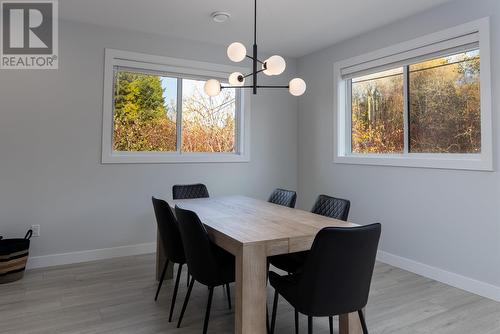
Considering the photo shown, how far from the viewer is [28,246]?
3100mm

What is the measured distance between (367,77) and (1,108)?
3980 mm

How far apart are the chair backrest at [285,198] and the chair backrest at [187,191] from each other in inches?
30.3

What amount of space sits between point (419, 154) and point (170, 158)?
2796 millimetres

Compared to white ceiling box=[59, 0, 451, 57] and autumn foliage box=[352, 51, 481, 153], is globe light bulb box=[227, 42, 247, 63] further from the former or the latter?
autumn foliage box=[352, 51, 481, 153]

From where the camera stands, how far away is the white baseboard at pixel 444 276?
2687mm


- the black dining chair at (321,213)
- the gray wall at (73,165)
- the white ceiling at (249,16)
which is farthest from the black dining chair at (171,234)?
the white ceiling at (249,16)

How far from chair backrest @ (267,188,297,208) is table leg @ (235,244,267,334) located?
1314mm

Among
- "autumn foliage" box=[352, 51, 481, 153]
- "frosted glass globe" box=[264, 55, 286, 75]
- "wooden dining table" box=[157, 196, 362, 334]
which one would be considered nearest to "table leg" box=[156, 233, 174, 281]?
"wooden dining table" box=[157, 196, 362, 334]

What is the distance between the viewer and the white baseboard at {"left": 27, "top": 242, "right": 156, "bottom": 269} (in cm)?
334

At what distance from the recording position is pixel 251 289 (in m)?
1.69

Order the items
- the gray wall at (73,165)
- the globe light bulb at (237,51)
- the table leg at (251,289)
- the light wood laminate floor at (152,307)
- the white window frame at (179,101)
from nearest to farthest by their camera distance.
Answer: the table leg at (251,289) → the light wood laminate floor at (152,307) → the globe light bulb at (237,51) → the gray wall at (73,165) → the white window frame at (179,101)

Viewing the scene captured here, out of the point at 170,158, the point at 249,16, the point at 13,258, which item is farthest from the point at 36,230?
the point at 249,16

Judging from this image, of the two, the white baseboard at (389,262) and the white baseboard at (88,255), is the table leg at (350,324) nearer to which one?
the white baseboard at (389,262)

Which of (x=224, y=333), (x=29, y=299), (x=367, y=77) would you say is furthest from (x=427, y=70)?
(x=29, y=299)
